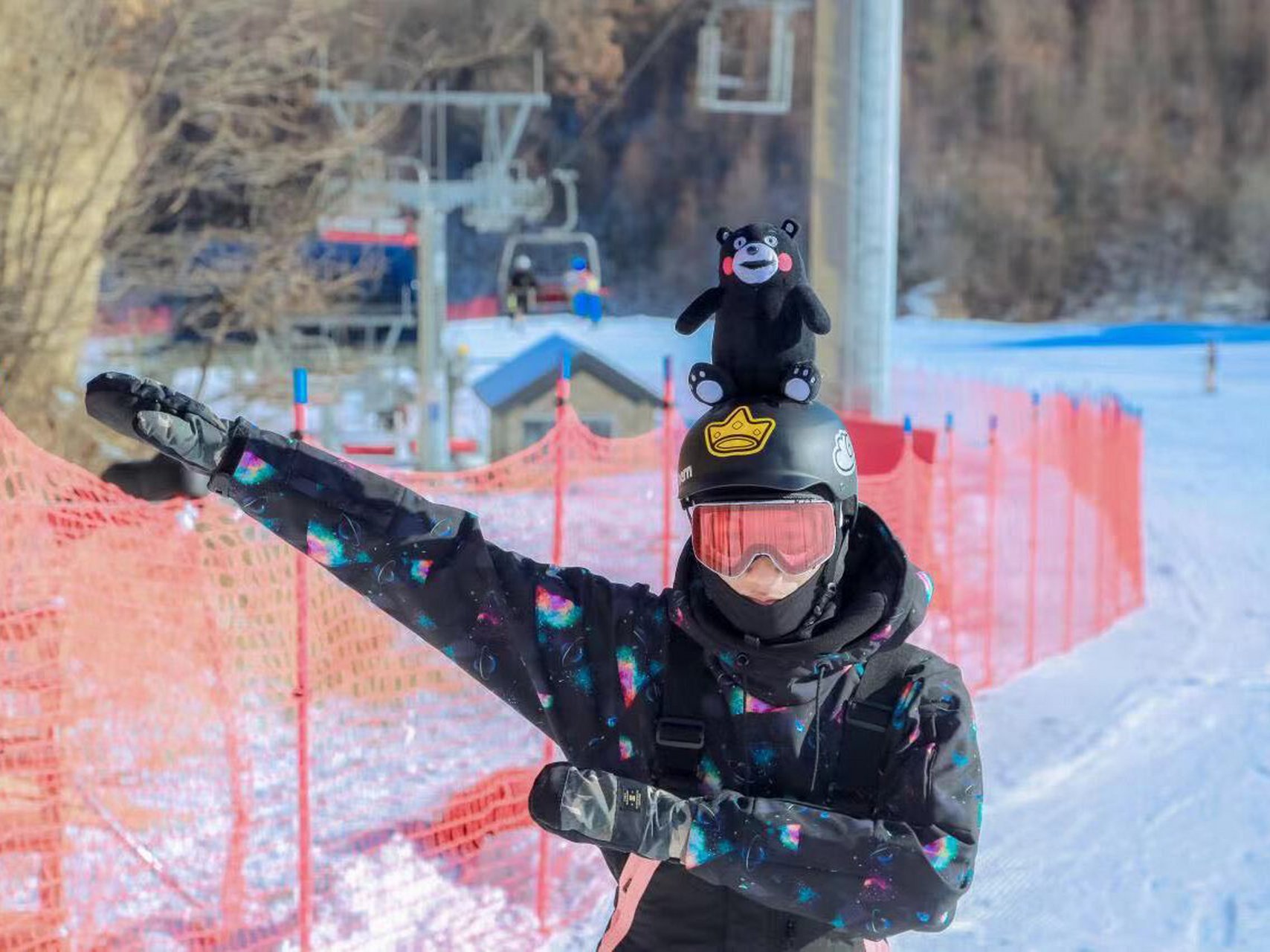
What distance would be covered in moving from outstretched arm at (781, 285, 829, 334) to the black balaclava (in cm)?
19

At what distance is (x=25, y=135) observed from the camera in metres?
8.12

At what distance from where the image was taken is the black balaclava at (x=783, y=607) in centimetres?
149

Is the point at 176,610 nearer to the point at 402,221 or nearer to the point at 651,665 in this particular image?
the point at 651,665

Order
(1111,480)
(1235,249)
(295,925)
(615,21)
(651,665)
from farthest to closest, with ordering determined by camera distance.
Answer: (1235,249)
(615,21)
(1111,480)
(295,925)
(651,665)

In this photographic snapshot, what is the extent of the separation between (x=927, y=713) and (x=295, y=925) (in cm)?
265

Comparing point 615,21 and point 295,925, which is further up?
point 615,21

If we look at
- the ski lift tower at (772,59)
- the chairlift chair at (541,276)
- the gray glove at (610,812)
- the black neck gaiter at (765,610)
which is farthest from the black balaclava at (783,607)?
the chairlift chair at (541,276)

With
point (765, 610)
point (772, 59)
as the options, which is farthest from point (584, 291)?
point (765, 610)

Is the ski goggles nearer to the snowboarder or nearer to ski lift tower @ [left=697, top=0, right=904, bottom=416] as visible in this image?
the snowboarder

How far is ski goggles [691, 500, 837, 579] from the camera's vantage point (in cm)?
148

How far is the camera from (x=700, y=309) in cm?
165

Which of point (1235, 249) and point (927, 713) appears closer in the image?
point (927, 713)

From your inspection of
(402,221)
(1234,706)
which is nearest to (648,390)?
(402,221)

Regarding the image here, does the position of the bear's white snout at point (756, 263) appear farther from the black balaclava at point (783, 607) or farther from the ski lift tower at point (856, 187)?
the ski lift tower at point (856, 187)
